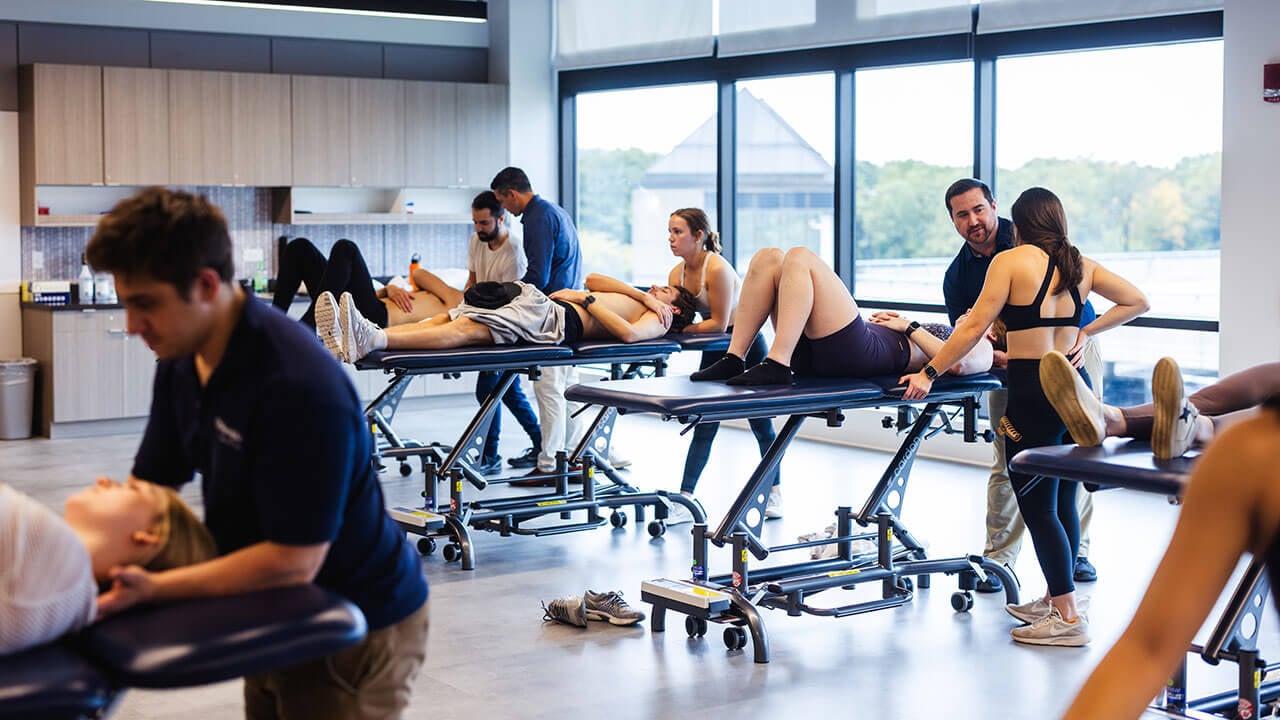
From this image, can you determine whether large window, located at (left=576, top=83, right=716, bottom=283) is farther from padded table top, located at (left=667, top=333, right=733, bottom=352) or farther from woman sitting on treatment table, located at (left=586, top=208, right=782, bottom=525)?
padded table top, located at (left=667, top=333, right=733, bottom=352)

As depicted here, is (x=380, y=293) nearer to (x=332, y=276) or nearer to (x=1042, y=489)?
(x=332, y=276)

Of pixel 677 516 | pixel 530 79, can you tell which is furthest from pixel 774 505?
pixel 530 79

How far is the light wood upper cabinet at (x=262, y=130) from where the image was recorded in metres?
8.34

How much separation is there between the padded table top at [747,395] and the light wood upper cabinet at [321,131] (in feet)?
16.0

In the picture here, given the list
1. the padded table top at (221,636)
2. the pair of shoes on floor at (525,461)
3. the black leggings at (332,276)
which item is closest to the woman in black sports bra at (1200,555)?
the padded table top at (221,636)

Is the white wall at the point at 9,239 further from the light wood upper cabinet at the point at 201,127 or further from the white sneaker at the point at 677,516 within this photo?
the white sneaker at the point at 677,516

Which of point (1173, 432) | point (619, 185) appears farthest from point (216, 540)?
point (619, 185)

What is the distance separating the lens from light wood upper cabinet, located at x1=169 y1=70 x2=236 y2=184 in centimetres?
813

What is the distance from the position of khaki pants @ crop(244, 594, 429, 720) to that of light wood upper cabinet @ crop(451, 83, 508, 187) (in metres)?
7.52

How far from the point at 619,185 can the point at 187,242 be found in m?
7.80

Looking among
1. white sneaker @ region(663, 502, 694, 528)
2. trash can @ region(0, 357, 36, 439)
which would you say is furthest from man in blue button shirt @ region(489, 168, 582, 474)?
trash can @ region(0, 357, 36, 439)

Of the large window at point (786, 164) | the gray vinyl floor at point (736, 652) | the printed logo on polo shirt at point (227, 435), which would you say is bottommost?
the gray vinyl floor at point (736, 652)

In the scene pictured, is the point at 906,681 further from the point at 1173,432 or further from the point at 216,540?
the point at 216,540

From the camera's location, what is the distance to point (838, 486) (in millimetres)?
6410
